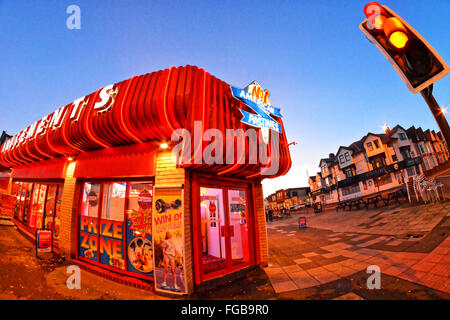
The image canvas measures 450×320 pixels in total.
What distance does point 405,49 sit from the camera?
1.96 m

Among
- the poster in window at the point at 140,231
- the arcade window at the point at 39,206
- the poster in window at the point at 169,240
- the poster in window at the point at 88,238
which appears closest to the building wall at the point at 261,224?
the poster in window at the point at 169,240

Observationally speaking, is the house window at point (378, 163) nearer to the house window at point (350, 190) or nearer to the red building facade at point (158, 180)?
the house window at point (350, 190)

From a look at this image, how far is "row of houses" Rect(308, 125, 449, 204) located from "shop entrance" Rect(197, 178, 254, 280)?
34.5m

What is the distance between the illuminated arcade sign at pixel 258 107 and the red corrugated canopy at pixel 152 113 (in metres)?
0.22

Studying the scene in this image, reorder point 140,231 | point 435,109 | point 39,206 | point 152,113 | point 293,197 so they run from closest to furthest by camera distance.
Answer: point 435,109 → point 152,113 → point 140,231 → point 39,206 → point 293,197

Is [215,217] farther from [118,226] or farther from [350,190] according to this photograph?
[350,190]

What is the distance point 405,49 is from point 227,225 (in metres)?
5.96

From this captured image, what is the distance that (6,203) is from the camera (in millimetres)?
12641

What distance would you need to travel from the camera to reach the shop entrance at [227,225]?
19.5 feet

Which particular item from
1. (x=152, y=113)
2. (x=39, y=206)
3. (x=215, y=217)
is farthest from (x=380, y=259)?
(x=39, y=206)

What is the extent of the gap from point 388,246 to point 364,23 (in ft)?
28.3
